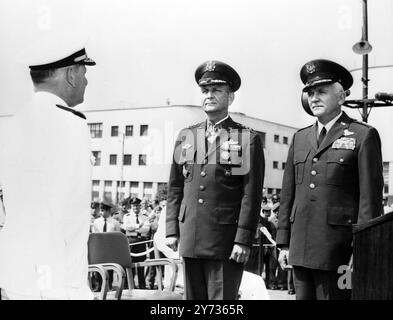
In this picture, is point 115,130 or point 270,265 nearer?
point 115,130

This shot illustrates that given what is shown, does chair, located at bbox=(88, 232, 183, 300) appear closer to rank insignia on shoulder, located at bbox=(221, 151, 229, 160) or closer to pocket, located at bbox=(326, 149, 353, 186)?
rank insignia on shoulder, located at bbox=(221, 151, 229, 160)

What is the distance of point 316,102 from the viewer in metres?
3.29

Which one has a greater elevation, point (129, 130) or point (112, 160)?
point (129, 130)

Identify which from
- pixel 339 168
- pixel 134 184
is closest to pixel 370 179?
pixel 339 168

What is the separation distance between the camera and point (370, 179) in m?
3.06

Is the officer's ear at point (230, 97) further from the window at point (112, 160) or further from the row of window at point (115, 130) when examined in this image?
the window at point (112, 160)

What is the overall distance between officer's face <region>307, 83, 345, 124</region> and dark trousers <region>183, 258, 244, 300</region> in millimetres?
939

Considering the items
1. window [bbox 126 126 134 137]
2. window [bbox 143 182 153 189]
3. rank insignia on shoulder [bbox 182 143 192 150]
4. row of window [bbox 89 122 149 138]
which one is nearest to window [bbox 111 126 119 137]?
row of window [bbox 89 122 149 138]

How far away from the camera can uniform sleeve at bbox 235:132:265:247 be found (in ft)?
10.4

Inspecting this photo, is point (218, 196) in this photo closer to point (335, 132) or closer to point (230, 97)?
point (230, 97)

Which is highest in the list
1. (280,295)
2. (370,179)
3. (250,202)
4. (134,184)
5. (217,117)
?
(217,117)

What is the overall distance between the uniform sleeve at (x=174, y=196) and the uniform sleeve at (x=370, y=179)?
3.32ft

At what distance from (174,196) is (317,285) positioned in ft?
3.07

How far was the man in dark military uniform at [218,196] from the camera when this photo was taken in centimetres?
319
